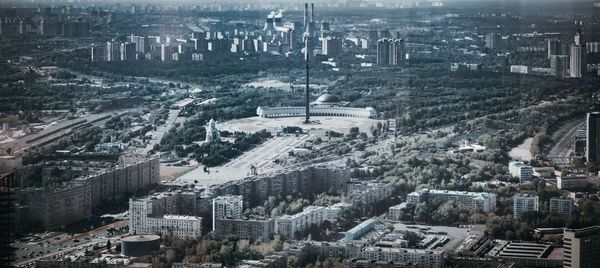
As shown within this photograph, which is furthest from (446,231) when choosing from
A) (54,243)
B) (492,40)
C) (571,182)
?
(492,40)

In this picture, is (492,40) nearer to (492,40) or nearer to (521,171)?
(492,40)

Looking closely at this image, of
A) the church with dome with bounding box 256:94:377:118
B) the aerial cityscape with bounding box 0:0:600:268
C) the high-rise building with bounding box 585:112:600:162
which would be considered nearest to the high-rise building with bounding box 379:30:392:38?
the aerial cityscape with bounding box 0:0:600:268

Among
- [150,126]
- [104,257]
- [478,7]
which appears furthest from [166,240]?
[478,7]

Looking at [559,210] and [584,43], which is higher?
[584,43]

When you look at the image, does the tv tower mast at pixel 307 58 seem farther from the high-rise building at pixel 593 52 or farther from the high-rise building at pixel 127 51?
A: the high-rise building at pixel 593 52

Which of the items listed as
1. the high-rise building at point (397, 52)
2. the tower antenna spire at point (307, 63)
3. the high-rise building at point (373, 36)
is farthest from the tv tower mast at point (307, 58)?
the high-rise building at point (397, 52)

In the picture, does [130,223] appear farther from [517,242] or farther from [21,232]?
[517,242]
